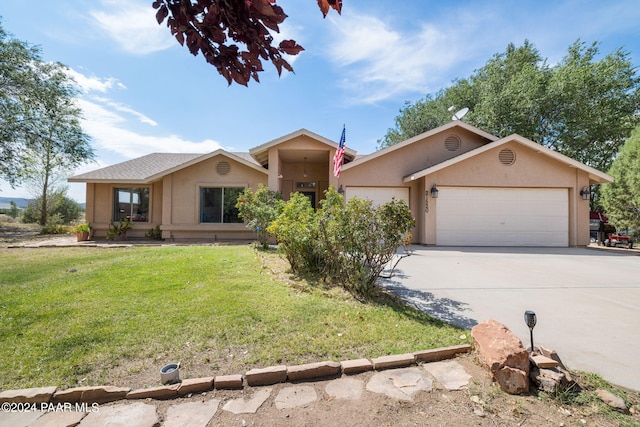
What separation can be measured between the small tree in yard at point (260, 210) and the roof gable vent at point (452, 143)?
8128 mm

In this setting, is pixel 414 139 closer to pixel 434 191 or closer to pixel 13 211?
pixel 434 191

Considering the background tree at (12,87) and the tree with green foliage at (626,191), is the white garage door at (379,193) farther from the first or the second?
the background tree at (12,87)

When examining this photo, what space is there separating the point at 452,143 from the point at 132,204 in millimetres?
15539

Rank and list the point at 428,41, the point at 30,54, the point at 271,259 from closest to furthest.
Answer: the point at 271,259 < the point at 428,41 < the point at 30,54

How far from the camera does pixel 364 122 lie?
1748 centimetres

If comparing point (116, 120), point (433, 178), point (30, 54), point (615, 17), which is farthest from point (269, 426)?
point (30, 54)

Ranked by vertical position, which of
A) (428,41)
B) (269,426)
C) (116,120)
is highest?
(428,41)

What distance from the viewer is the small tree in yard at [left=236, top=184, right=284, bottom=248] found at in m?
9.35

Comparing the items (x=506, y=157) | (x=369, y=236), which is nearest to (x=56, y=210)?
(x=369, y=236)

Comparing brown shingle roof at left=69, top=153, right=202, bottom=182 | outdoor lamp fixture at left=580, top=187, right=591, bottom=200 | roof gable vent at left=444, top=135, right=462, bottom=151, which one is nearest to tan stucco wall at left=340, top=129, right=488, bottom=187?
roof gable vent at left=444, top=135, right=462, bottom=151

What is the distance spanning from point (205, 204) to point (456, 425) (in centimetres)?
1301

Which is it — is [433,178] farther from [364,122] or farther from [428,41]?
[364,122]

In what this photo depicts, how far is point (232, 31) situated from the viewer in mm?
1702

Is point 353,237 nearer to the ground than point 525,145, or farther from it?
nearer to the ground
